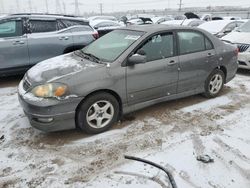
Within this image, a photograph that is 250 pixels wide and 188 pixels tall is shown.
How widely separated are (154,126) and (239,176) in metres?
1.46

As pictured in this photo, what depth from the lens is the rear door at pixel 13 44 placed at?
5.79m

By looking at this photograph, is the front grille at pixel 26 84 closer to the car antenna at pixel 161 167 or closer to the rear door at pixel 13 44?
the car antenna at pixel 161 167

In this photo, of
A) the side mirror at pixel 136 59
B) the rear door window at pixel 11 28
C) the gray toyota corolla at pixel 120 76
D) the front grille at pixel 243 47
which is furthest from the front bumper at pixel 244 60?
the rear door window at pixel 11 28

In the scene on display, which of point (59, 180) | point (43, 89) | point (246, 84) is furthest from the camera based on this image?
point (246, 84)

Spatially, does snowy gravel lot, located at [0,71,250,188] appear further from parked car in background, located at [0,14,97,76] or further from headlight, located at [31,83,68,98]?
parked car in background, located at [0,14,97,76]

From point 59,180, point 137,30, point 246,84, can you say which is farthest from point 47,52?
point 246,84

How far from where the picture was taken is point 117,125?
4.00m

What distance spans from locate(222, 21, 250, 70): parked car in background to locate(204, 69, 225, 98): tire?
2.20 metres

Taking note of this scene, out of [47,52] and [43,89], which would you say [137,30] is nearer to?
[43,89]

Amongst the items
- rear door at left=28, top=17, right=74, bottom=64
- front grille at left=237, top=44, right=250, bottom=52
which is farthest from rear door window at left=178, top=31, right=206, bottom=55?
rear door at left=28, top=17, right=74, bottom=64

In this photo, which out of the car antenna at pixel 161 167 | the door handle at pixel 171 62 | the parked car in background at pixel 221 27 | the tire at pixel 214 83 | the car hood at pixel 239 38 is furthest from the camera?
the parked car in background at pixel 221 27

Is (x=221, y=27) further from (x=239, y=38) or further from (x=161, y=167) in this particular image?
(x=161, y=167)

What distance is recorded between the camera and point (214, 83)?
16.8 feet

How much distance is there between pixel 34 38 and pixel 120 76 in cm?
334
